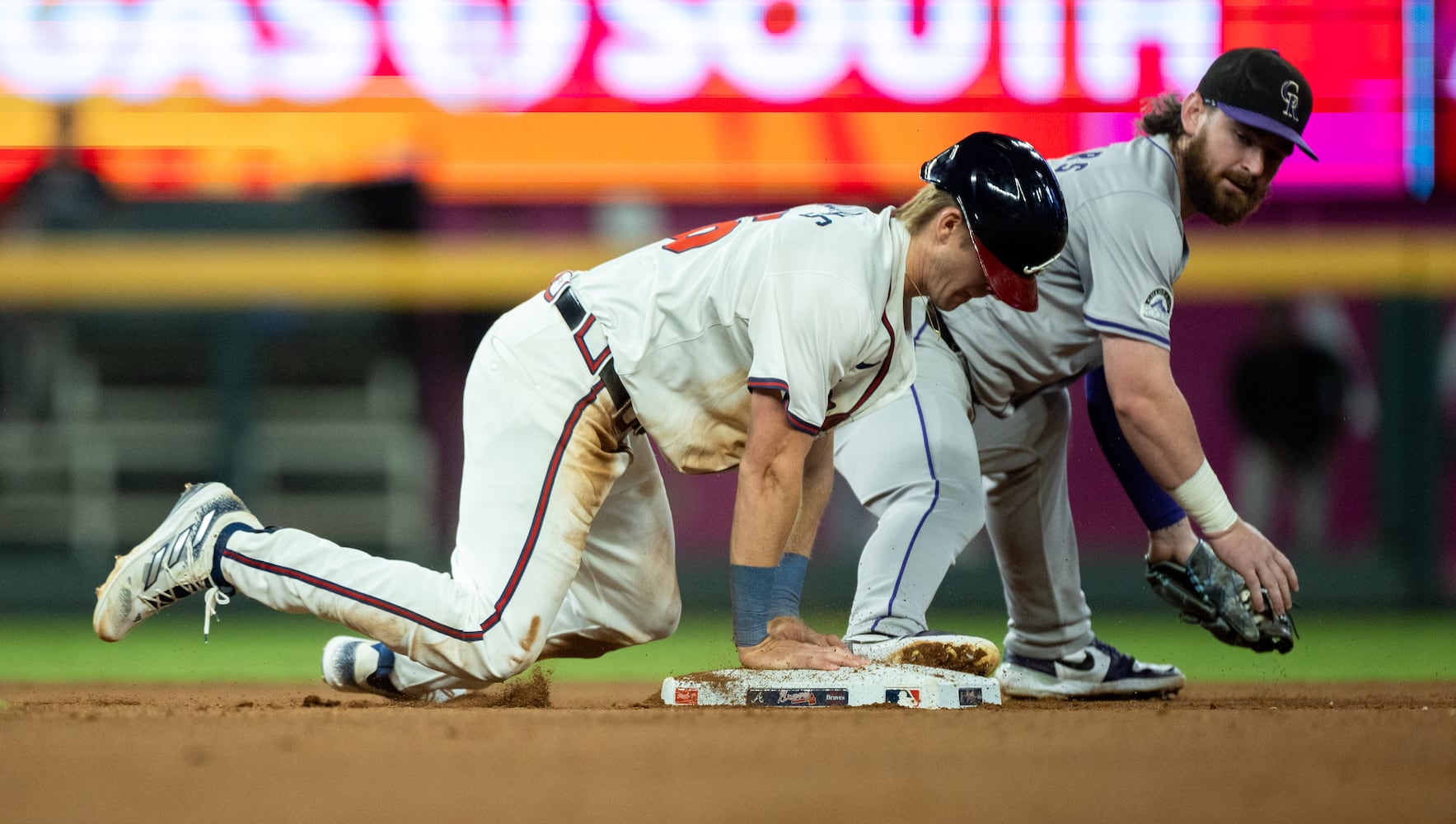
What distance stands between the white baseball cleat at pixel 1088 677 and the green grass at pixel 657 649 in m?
0.91

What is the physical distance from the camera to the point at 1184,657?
5.27m

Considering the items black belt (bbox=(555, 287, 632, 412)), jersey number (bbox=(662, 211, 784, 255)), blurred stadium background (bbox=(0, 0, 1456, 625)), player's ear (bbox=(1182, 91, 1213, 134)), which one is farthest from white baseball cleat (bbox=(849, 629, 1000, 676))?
blurred stadium background (bbox=(0, 0, 1456, 625))

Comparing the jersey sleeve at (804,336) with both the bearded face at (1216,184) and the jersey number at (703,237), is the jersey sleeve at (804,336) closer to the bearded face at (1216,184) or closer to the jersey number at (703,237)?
the jersey number at (703,237)

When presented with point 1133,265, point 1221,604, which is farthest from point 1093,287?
point 1221,604

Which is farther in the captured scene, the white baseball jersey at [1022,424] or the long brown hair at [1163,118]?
the long brown hair at [1163,118]

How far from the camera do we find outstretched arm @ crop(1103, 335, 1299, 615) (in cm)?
315

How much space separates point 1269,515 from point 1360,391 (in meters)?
0.81

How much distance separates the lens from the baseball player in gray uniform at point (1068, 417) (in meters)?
3.18

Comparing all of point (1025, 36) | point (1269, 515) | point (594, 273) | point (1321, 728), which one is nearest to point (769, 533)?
point (594, 273)

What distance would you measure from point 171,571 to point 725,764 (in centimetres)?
130

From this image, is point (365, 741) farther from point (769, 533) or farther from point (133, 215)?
point (133, 215)

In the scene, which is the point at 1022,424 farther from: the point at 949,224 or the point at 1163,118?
the point at 949,224

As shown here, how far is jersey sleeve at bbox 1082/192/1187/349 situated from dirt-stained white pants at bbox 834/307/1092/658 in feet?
1.44

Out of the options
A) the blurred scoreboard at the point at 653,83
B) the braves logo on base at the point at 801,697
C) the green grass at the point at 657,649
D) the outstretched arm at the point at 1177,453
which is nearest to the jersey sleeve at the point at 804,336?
the braves logo on base at the point at 801,697
